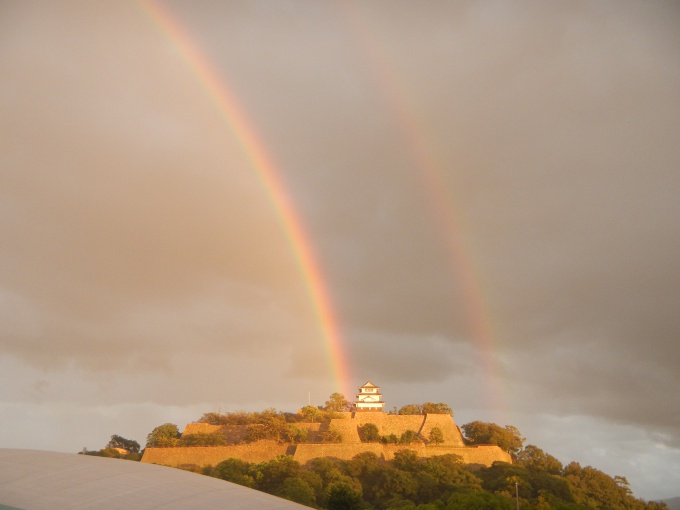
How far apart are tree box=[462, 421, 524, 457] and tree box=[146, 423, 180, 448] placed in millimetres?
30742

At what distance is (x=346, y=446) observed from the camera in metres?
67.6

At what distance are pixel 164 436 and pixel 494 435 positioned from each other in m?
34.3

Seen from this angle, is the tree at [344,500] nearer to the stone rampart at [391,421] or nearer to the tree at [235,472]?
the tree at [235,472]

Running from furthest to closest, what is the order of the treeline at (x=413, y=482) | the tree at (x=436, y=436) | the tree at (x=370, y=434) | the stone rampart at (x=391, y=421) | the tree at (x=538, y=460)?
1. the stone rampart at (x=391, y=421)
2. the tree at (x=370, y=434)
3. the tree at (x=436, y=436)
4. the tree at (x=538, y=460)
5. the treeline at (x=413, y=482)

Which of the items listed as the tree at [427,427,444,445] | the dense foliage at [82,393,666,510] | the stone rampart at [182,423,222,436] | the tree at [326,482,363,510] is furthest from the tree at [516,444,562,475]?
the stone rampart at [182,423,222,436]

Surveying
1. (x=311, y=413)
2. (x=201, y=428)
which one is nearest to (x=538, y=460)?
(x=311, y=413)

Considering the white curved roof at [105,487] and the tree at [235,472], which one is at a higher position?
the tree at [235,472]

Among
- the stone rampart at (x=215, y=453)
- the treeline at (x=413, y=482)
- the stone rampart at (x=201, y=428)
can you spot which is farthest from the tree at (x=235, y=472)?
the stone rampart at (x=201, y=428)

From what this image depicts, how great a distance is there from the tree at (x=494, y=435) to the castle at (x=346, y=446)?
1252mm

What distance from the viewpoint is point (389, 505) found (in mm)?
52688

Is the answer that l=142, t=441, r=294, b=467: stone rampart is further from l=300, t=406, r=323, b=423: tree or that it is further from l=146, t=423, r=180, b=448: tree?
l=300, t=406, r=323, b=423: tree

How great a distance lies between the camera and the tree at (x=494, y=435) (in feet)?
241

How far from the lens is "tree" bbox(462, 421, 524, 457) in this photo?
73.3 metres

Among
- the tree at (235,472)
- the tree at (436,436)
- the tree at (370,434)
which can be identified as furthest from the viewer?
the tree at (370,434)
